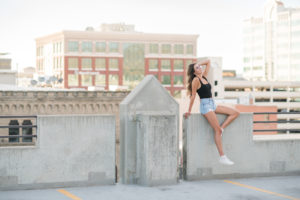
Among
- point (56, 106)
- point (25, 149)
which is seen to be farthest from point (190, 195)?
point (56, 106)

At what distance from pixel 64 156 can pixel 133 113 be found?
4.88 feet

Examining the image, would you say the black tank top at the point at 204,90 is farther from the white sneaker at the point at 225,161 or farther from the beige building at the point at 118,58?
the beige building at the point at 118,58

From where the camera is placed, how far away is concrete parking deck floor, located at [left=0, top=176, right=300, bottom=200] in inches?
340

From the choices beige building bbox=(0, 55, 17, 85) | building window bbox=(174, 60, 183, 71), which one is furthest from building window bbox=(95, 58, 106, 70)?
beige building bbox=(0, 55, 17, 85)

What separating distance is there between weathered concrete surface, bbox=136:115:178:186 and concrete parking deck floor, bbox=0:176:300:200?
210 mm

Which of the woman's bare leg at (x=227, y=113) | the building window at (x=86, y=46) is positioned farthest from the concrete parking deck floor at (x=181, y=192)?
the building window at (x=86, y=46)

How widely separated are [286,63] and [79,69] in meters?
79.1

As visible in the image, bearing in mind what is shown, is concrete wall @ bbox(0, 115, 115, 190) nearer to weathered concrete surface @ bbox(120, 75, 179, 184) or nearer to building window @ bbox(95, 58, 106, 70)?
weathered concrete surface @ bbox(120, 75, 179, 184)

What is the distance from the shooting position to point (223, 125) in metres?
9.99

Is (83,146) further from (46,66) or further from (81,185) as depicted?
(46,66)

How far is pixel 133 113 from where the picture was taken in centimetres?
966

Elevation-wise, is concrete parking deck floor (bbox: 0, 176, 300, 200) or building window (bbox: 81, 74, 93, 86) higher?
building window (bbox: 81, 74, 93, 86)

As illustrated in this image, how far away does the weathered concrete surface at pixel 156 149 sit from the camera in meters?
9.34

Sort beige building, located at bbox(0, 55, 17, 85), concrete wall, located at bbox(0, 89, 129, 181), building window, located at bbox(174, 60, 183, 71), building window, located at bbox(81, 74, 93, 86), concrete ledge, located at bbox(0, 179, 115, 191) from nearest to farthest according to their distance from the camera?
1. concrete ledge, located at bbox(0, 179, 115, 191)
2. concrete wall, located at bbox(0, 89, 129, 181)
3. beige building, located at bbox(0, 55, 17, 85)
4. building window, located at bbox(81, 74, 93, 86)
5. building window, located at bbox(174, 60, 183, 71)
